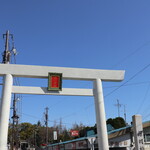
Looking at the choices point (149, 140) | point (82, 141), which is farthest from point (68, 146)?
point (149, 140)

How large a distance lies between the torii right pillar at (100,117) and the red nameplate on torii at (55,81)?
1.88 metres

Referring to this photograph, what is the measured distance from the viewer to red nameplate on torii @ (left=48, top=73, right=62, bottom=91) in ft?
35.4

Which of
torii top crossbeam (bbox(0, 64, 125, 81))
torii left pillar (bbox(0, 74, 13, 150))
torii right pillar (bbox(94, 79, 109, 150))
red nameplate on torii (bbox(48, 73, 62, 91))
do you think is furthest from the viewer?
red nameplate on torii (bbox(48, 73, 62, 91))

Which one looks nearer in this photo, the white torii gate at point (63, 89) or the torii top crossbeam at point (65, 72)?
the white torii gate at point (63, 89)

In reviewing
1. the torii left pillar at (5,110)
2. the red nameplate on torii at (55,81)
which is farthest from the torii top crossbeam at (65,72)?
the torii left pillar at (5,110)

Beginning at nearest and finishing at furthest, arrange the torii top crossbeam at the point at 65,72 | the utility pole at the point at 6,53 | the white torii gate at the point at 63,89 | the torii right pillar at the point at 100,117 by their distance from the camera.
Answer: the white torii gate at the point at 63,89 < the torii right pillar at the point at 100,117 < the torii top crossbeam at the point at 65,72 < the utility pole at the point at 6,53

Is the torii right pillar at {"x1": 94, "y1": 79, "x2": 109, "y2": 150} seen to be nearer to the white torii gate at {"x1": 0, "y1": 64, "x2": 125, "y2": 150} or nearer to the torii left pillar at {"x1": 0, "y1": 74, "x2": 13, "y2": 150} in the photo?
the white torii gate at {"x1": 0, "y1": 64, "x2": 125, "y2": 150}

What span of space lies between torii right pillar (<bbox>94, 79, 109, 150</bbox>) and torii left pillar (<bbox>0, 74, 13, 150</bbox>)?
420 cm

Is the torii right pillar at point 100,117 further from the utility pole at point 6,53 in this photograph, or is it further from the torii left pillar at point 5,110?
the utility pole at point 6,53

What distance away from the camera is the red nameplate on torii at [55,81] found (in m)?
10.8

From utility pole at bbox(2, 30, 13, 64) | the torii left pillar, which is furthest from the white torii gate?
utility pole at bbox(2, 30, 13, 64)

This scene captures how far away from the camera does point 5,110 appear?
9797mm

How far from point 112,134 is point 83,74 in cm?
863

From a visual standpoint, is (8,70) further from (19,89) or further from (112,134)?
(112,134)
